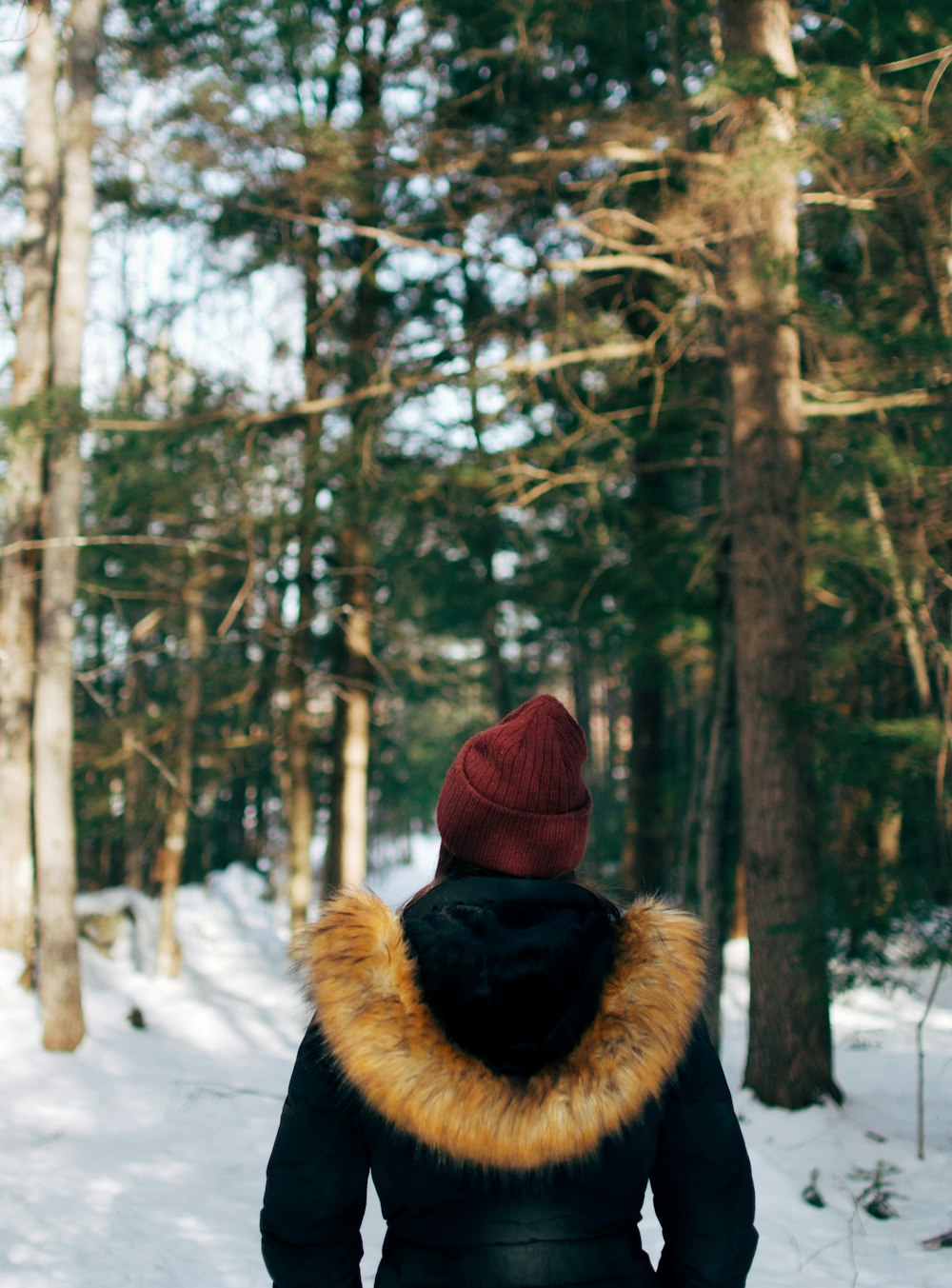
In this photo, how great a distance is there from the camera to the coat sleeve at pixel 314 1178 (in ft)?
5.33

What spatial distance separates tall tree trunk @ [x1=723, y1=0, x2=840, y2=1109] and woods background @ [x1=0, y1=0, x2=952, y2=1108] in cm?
3

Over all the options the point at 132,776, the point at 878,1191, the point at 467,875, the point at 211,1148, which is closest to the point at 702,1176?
the point at 467,875

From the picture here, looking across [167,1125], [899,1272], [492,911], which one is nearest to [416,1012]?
[492,911]

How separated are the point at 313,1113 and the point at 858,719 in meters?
6.09

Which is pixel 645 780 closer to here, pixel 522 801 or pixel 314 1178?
pixel 522 801

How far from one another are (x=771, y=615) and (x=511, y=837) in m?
5.82

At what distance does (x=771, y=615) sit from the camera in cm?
719

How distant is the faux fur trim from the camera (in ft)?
5.14

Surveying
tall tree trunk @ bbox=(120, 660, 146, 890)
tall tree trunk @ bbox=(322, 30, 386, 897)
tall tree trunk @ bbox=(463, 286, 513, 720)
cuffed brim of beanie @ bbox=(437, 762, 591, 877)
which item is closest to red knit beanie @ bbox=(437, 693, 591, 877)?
cuffed brim of beanie @ bbox=(437, 762, 591, 877)

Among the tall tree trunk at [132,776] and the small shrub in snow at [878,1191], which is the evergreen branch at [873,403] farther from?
the tall tree trunk at [132,776]

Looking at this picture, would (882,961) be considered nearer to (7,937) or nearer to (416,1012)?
(416,1012)

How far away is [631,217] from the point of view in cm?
684

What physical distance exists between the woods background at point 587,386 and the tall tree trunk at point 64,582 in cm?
3

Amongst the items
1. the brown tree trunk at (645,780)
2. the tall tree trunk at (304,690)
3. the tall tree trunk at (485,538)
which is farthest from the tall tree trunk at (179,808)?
the brown tree trunk at (645,780)
